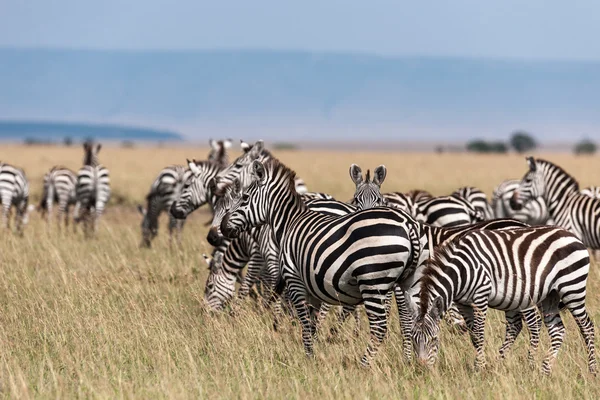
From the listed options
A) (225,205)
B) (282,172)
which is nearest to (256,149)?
(225,205)

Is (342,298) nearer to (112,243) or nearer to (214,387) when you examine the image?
(214,387)

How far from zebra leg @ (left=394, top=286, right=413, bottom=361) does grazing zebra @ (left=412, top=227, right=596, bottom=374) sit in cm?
53

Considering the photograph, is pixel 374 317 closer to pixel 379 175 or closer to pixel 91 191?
pixel 379 175

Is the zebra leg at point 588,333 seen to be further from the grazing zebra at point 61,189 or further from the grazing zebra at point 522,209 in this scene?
the grazing zebra at point 61,189

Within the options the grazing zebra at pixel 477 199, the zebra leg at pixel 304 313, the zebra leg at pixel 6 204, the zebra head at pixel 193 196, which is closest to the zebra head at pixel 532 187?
the grazing zebra at pixel 477 199

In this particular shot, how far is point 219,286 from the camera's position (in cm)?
1086

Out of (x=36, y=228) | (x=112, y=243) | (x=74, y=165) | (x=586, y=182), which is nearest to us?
(x=112, y=243)

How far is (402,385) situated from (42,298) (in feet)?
17.4

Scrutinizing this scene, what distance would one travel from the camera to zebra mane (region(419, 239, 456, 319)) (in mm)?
7196

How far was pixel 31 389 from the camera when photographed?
751cm

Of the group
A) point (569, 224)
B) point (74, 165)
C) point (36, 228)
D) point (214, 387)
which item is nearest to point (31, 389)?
point (214, 387)

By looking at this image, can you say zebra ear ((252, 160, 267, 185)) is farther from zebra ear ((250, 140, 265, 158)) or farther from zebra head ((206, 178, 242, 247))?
zebra ear ((250, 140, 265, 158))

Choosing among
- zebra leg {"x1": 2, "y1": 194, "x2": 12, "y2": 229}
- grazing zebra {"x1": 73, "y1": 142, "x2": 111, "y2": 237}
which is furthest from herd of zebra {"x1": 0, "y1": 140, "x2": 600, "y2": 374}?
grazing zebra {"x1": 73, "y1": 142, "x2": 111, "y2": 237}

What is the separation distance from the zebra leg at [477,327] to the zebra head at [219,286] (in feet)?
12.0
